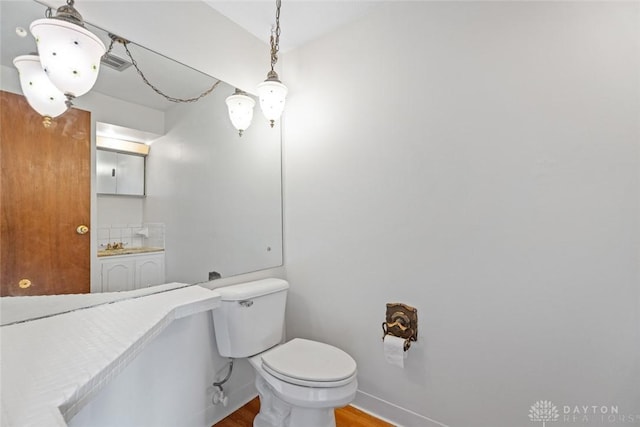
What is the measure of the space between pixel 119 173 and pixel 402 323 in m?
1.58

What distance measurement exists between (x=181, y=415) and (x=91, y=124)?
4.42 ft

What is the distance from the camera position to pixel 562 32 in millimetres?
1146

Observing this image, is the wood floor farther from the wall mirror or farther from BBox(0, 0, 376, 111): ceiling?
BBox(0, 0, 376, 111): ceiling

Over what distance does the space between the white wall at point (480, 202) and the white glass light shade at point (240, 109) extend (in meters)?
0.40

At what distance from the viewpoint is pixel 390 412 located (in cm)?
155

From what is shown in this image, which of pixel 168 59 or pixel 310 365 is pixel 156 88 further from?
pixel 310 365

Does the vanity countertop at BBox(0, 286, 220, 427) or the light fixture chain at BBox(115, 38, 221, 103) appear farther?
the light fixture chain at BBox(115, 38, 221, 103)

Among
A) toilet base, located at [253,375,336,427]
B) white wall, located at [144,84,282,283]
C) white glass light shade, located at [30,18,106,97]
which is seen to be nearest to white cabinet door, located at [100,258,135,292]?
white wall, located at [144,84,282,283]

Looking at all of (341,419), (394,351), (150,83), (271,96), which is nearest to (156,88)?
(150,83)

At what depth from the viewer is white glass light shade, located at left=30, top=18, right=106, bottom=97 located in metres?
0.97

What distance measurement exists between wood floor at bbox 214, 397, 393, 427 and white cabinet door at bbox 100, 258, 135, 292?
0.95 meters

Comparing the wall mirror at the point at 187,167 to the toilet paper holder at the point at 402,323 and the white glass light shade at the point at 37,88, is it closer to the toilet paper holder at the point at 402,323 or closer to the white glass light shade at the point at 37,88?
the white glass light shade at the point at 37,88

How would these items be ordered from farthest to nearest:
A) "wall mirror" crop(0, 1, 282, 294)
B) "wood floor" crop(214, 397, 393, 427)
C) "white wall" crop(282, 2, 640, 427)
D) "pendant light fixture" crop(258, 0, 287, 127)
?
"pendant light fixture" crop(258, 0, 287, 127)
"wood floor" crop(214, 397, 393, 427)
"wall mirror" crop(0, 1, 282, 294)
"white wall" crop(282, 2, 640, 427)

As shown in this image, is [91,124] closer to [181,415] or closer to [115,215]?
[115,215]
